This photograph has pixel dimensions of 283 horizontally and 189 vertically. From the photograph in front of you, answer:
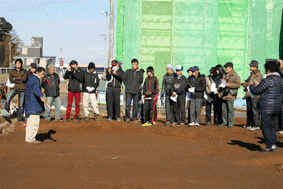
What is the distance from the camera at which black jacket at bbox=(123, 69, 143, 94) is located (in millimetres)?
12125

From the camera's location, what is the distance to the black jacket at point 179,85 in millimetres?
11727

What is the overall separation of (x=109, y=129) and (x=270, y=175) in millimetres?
6170

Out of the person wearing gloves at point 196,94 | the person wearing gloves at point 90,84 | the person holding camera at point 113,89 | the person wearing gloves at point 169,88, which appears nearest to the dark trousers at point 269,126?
A: the person wearing gloves at point 196,94

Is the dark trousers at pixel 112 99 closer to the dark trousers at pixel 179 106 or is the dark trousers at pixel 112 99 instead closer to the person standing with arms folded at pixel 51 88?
the person standing with arms folded at pixel 51 88

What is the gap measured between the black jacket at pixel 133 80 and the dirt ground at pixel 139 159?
64.0 inches

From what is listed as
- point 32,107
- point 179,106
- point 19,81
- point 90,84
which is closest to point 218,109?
point 179,106

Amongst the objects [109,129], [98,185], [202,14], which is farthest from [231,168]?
[202,14]

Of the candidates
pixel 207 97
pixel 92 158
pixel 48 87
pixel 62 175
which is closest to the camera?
pixel 62 175

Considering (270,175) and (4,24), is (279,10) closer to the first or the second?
(270,175)

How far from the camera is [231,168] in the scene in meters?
6.21

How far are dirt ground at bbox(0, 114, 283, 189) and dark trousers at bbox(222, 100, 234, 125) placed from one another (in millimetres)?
480

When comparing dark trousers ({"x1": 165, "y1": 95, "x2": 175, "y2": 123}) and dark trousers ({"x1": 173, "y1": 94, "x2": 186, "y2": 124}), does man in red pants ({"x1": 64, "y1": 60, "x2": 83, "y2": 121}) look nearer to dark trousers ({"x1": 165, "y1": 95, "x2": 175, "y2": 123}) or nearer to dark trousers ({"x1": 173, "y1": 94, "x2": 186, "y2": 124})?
dark trousers ({"x1": 165, "y1": 95, "x2": 175, "y2": 123})

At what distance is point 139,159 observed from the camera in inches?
276

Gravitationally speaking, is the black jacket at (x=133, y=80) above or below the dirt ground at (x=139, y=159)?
above
